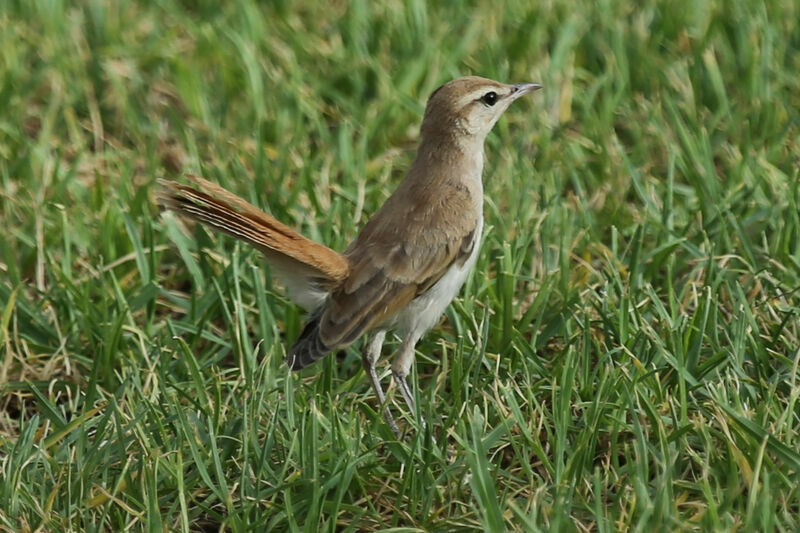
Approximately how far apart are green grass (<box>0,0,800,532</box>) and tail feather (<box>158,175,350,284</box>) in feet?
1.67

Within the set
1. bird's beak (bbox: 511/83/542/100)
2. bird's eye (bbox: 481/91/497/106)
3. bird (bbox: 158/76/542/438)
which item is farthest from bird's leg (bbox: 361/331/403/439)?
bird's beak (bbox: 511/83/542/100)

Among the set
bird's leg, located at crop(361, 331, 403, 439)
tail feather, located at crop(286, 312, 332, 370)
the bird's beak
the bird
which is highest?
the bird's beak

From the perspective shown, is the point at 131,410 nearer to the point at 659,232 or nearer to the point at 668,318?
the point at 668,318

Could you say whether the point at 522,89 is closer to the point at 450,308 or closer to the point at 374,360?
the point at 450,308

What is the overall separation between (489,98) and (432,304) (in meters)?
1.01

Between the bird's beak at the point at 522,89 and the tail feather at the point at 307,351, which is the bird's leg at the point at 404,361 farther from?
the bird's beak at the point at 522,89

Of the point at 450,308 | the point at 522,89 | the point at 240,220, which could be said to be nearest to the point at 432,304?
the point at 450,308

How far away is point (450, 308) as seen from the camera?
5.90 metres

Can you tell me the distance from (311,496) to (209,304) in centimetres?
164

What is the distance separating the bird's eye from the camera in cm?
585

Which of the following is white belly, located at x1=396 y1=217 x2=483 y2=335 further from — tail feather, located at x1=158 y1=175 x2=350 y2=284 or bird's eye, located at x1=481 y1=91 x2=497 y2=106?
bird's eye, located at x1=481 y1=91 x2=497 y2=106

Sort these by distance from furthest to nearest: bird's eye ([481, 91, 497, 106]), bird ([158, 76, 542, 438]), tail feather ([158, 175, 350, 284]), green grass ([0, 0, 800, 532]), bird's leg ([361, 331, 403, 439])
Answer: bird's eye ([481, 91, 497, 106]), bird's leg ([361, 331, 403, 439]), bird ([158, 76, 542, 438]), tail feather ([158, 175, 350, 284]), green grass ([0, 0, 800, 532])

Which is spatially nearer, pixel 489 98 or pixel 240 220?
pixel 240 220

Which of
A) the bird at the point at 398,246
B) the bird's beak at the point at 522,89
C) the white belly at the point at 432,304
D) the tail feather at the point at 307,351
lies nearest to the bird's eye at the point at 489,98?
the bird at the point at 398,246
